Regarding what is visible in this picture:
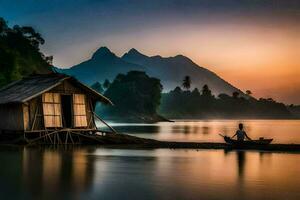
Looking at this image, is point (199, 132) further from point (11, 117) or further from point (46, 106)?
point (11, 117)

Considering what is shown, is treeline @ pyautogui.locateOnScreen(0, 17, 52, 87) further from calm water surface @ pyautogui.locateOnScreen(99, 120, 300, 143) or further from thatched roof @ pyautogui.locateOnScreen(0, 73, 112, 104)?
thatched roof @ pyautogui.locateOnScreen(0, 73, 112, 104)

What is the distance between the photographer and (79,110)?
1396 inches

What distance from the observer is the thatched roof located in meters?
31.5

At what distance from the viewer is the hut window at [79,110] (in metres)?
35.1

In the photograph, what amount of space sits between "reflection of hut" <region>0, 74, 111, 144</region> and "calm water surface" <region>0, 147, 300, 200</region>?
384 cm

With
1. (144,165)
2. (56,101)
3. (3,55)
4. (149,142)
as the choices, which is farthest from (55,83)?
(3,55)

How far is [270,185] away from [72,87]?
2147 centimetres

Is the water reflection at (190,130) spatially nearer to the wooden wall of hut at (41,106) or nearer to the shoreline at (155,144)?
the wooden wall of hut at (41,106)

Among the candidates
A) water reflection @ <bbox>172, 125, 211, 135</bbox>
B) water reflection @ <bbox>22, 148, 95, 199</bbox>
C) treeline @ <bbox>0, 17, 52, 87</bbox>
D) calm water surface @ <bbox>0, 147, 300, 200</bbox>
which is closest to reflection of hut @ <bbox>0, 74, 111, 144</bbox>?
calm water surface @ <bbox>0, 147, 300, 200</bbox>

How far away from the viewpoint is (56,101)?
3394 centimetres

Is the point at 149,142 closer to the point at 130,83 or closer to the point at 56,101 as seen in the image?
the point at 56,101

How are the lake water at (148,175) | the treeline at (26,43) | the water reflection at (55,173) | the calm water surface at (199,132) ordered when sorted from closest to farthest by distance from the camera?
the lake water at (148,175) < the water reflection at (55,173) < the calm water surface at (199,132) < the treeline at (26,43)

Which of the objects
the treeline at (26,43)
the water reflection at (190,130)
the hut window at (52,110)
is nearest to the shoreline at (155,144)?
the hut window at (52,110)

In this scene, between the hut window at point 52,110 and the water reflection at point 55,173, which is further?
the hut window at point 52,110
